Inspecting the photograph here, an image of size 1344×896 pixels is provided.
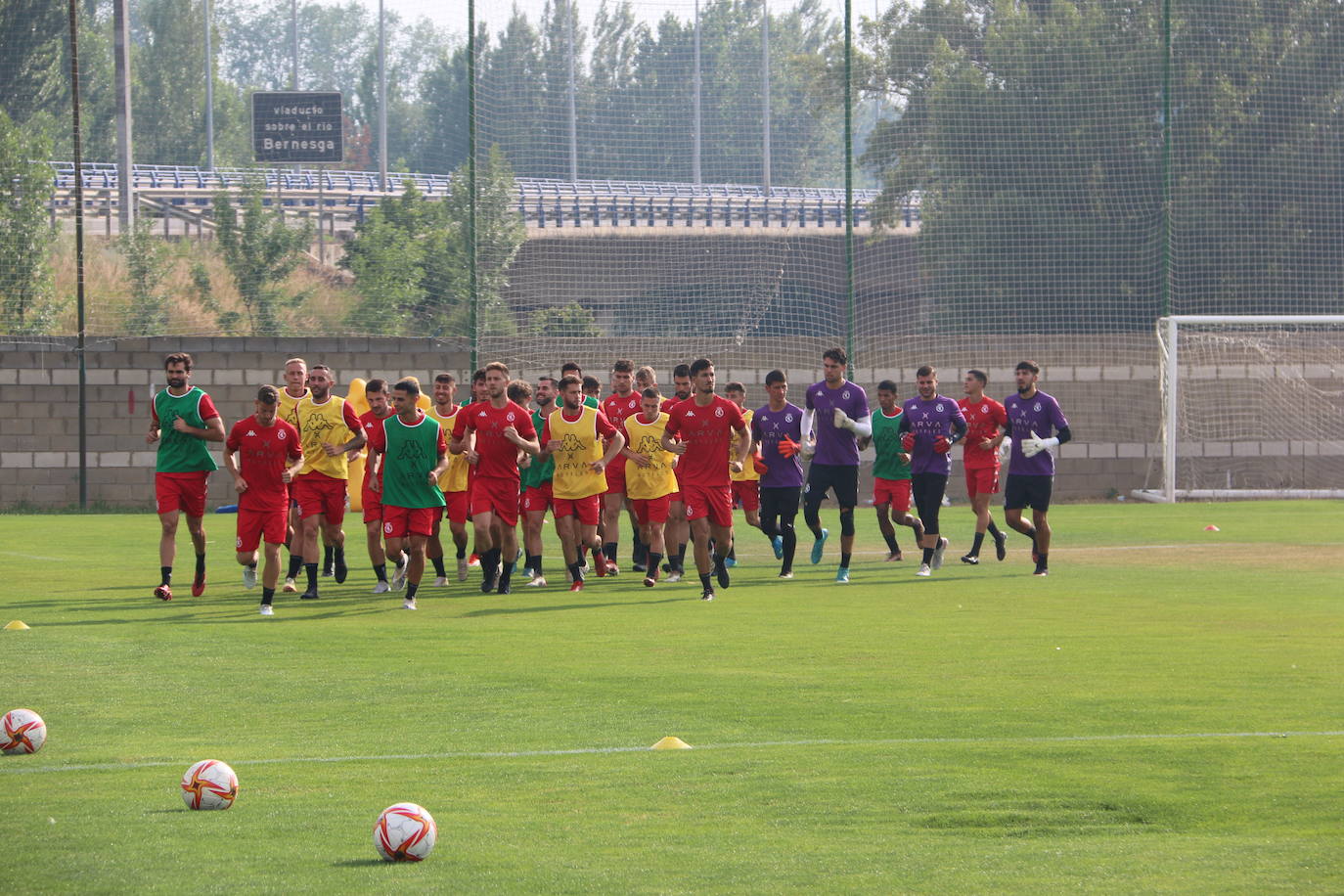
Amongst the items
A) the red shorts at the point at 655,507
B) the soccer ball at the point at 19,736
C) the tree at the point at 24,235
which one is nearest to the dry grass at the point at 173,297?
the tree at the point at 24,235

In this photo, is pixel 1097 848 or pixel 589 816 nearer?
pixel 1097 848

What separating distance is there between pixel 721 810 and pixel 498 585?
9097 mm

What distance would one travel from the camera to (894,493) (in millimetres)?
18469

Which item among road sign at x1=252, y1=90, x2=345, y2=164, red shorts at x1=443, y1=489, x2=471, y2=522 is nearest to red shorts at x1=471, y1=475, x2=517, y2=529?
red shorts at x1=443, y1=489, x2=471, y2=522

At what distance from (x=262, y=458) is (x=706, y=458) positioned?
406 cm

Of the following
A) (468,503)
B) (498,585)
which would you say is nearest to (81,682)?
(498,585)

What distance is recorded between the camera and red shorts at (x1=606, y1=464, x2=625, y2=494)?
683 inches

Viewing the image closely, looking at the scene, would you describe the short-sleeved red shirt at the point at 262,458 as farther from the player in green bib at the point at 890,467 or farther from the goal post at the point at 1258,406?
the goal post at the point at 1258,406

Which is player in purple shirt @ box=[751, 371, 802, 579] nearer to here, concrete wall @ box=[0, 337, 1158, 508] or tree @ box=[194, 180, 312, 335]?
concrete wall @ box=[0, 337, 1158, 508]

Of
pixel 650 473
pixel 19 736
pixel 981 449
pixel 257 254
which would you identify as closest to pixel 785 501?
pixel 650 473

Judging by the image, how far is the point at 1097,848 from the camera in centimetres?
610

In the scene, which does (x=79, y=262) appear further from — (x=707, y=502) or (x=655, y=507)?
(x=707, y=502)

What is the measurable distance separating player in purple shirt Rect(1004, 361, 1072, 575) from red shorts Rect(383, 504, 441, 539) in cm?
630

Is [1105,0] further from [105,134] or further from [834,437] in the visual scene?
[105,134]
